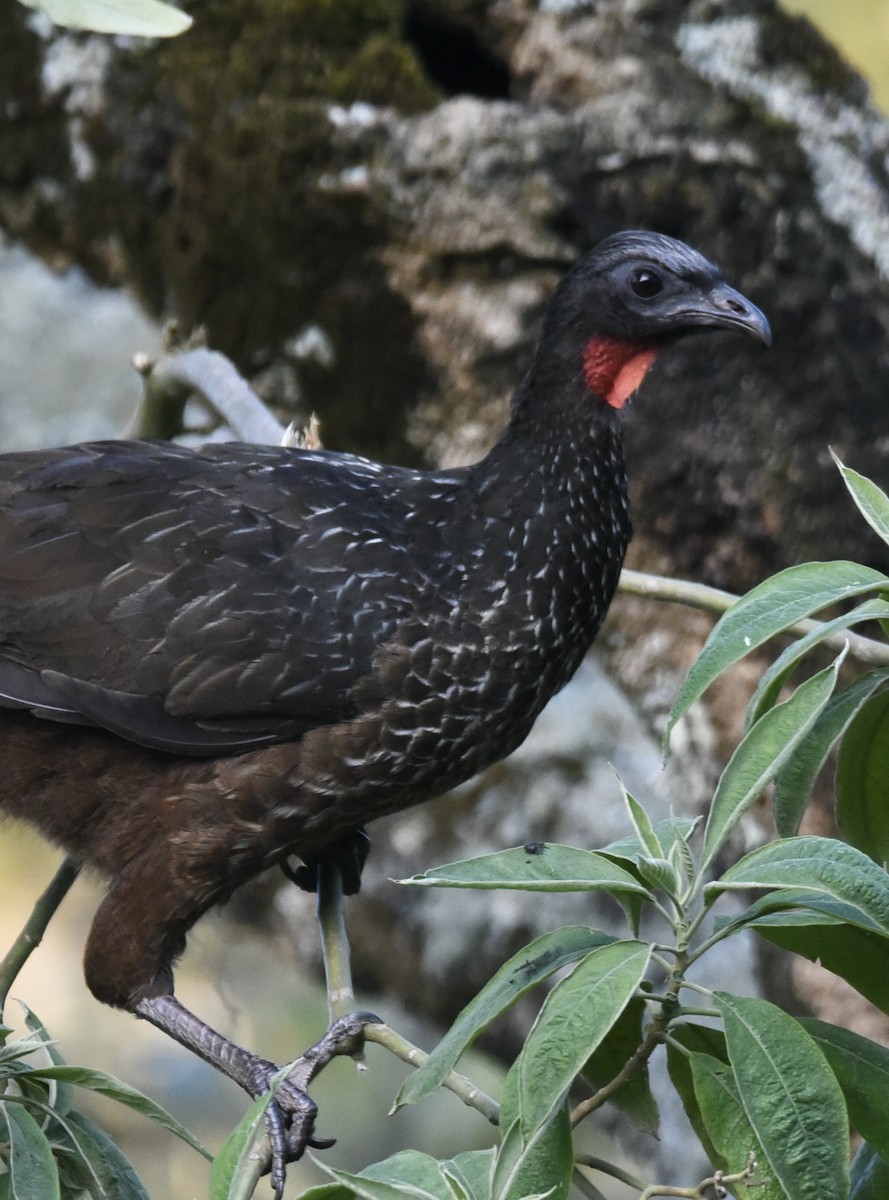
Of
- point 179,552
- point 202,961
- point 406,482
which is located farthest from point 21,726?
point 202,961

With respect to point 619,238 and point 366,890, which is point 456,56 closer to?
point 619,238

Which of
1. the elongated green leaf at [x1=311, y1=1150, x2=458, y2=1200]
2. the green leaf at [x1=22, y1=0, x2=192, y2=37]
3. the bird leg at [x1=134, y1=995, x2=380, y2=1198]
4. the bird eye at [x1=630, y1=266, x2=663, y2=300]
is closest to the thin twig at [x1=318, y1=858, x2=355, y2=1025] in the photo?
the bird leg at [x1=134, y1=995, x2=380, y2=1198]

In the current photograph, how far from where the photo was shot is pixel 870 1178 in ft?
4.95

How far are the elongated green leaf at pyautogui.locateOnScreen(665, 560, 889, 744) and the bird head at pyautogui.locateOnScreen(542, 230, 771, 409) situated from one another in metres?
1.08

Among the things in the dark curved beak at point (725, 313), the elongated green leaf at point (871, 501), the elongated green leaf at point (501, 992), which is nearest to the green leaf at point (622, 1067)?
the elongated green leaf at point (501, 992)

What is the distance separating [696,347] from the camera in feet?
12.5

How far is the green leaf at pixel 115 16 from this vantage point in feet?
4.19

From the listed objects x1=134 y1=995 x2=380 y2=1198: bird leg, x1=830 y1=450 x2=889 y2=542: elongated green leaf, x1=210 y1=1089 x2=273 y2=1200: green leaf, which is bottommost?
x1=134 y1=995 x2=380 y2=1198: bird leg

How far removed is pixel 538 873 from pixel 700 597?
113cm

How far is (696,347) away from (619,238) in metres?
1.27

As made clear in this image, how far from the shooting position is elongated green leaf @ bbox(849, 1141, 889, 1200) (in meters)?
1.49

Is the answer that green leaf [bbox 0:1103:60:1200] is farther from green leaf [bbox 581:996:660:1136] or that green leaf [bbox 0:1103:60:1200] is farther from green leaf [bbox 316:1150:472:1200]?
green leaf [bbox 581:996:660:1136]

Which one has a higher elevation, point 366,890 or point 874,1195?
point 874,1195

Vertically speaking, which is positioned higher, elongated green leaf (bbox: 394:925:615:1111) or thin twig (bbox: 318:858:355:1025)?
elongated green leaf (bbox: 394:925:615:1111)
